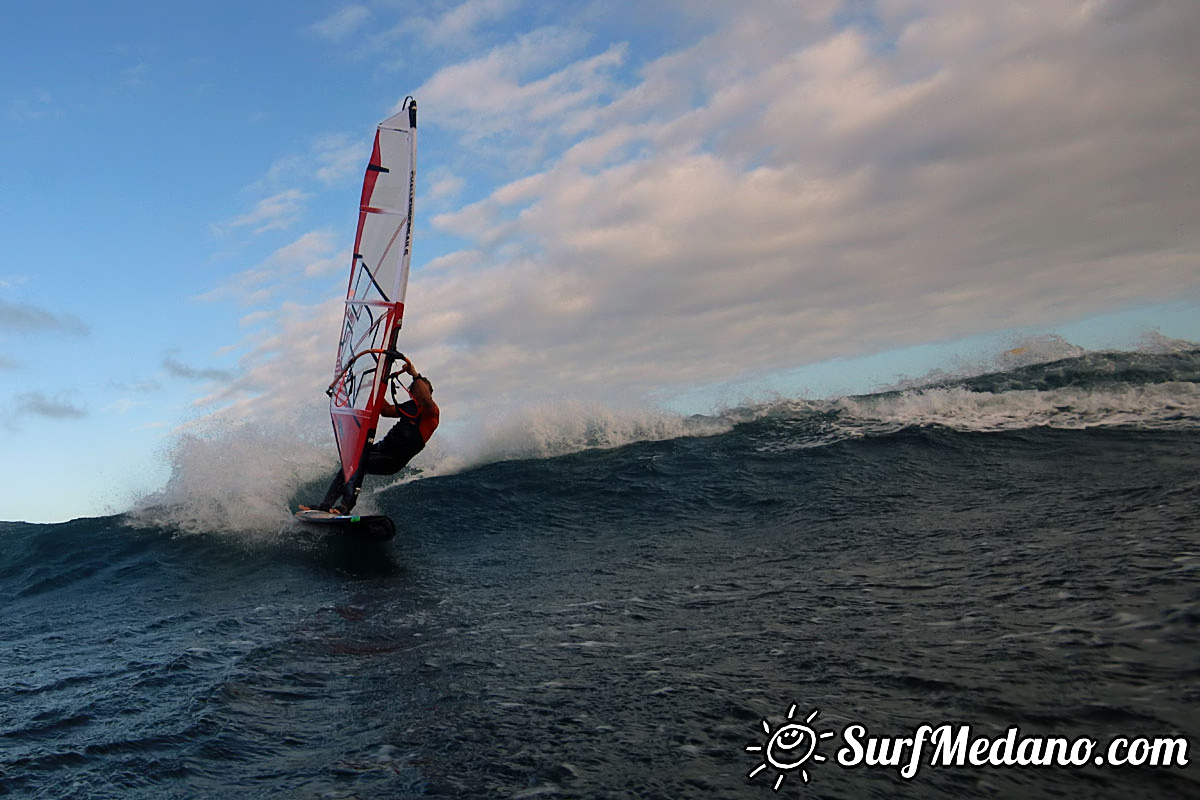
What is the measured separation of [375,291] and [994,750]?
27.0 ft

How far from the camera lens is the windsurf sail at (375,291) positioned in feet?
28.0

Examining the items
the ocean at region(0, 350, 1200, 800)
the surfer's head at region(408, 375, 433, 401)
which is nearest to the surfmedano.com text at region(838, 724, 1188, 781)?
the ocean at region(0, 350, 1200, 800)

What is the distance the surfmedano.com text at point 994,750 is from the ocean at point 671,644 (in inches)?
0.5

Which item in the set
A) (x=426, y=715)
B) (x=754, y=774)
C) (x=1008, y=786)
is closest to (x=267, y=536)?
(x=426, y=715)

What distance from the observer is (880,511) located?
766cm

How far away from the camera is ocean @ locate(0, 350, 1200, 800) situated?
109 inches

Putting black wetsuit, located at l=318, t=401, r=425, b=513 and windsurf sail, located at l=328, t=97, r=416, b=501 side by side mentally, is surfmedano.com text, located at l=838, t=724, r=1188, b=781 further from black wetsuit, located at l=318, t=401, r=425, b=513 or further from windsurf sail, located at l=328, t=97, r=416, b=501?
windsurf sail, located at l=328, t=97, r=416, b=501

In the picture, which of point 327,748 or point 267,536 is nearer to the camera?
point 327,748

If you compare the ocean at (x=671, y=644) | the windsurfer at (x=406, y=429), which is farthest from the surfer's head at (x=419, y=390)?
the ocean at (x=671, y=644)

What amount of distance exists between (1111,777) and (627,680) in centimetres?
212

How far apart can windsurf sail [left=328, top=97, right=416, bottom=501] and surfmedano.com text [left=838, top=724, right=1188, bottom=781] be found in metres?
6.72

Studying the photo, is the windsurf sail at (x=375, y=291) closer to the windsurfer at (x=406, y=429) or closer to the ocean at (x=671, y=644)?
the windsurfer at (x=406, y=429)

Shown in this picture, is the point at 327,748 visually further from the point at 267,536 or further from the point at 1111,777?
the point at 267,536

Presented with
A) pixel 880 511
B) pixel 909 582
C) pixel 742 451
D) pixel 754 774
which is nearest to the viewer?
pixel 754 774
